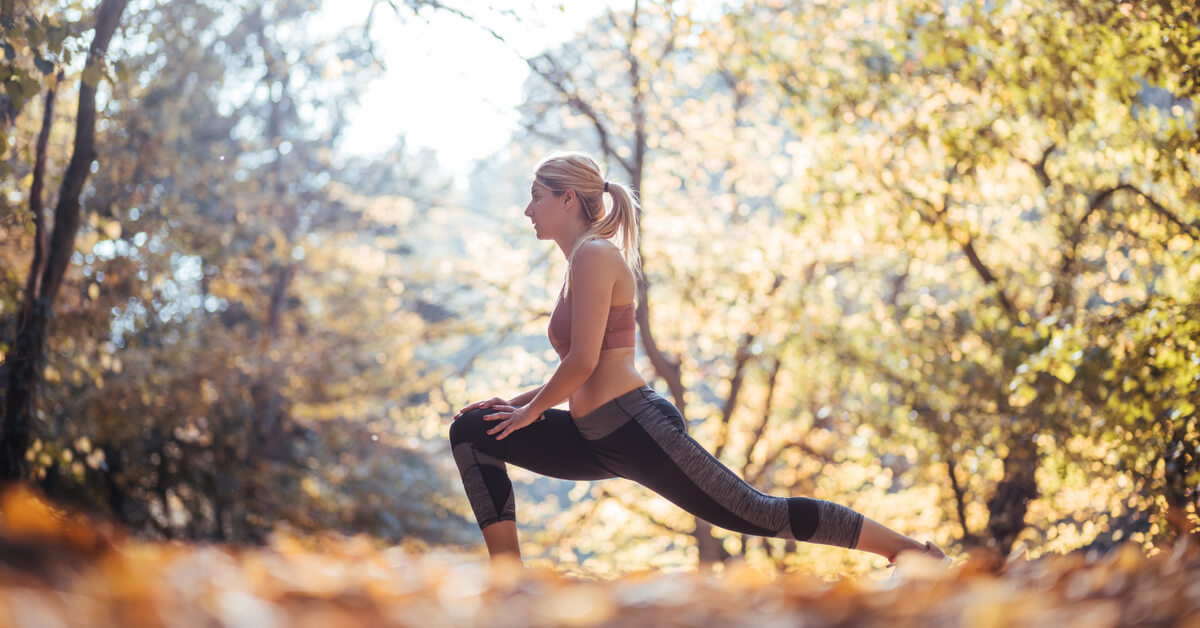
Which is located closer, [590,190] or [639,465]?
[639,465]

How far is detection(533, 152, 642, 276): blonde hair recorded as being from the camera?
327cm

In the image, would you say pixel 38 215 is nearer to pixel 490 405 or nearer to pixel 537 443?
pixel 490 405

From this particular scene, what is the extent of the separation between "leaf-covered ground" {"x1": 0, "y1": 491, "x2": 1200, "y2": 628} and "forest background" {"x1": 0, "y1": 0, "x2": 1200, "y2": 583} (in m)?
2.37

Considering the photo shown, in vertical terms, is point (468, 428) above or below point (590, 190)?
below

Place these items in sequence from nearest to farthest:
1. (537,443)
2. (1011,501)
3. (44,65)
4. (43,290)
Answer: (537,443)
(44,65)
(43,290)
(1011,501)

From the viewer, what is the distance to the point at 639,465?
9.44 feet

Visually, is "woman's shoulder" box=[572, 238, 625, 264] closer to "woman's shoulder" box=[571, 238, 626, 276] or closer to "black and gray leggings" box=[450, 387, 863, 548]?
"woman's shoulder" box=[571, 238, 626, 276]

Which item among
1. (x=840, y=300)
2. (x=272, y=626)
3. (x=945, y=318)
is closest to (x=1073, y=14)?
(x=945, y=318)

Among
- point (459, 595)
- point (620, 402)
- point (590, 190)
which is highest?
point (590, 190)

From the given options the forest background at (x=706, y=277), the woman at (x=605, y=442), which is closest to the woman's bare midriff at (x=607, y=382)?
the woman at (x=605, y=442)

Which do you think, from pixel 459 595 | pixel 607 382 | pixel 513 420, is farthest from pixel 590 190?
pixel 459 595

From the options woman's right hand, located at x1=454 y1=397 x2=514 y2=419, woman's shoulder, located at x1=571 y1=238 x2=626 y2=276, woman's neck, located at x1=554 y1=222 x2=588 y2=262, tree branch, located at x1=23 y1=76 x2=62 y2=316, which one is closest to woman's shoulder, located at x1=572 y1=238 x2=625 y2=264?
woman's shoulder, located at x1=571 y1=238 x2=626 y2=276

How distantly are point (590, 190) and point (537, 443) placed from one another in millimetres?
936

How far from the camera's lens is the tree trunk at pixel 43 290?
4.42 metres
